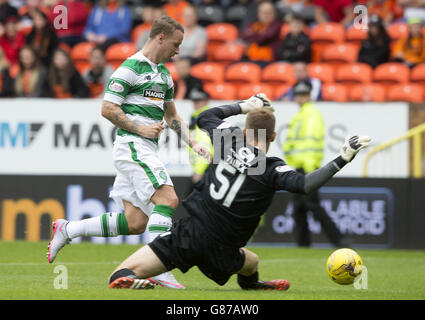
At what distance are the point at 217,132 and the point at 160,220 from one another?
94 centimetres

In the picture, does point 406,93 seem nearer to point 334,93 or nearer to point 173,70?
point 334,93

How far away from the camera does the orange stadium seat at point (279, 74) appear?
555 inches

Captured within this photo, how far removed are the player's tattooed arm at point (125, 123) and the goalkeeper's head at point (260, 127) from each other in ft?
3.23

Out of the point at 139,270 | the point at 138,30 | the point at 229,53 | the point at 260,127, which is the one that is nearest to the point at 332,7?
the point at 229,53

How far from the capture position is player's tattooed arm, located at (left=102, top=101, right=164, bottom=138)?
23.1ft

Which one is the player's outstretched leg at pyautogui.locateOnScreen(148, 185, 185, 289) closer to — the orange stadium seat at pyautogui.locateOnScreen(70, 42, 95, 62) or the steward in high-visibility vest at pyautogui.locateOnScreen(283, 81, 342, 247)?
the steward in high-visibility vest at pyautogui.locateOnScreen(283, 81, 342, 247)

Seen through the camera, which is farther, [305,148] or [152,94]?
[305,148]

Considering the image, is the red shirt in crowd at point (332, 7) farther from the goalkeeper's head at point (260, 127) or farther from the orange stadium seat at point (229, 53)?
the goalkeeper's head at point (260, 127)

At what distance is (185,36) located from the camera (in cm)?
1502

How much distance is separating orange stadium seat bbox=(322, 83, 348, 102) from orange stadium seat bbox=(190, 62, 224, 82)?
5.88 feet

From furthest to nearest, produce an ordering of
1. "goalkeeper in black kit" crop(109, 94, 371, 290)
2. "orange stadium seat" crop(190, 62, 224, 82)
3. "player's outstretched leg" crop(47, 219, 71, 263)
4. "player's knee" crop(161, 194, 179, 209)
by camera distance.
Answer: "orange stadium seat" crop(190, 62, 224, 82) → "player's outstretched leg" crop(47, 219, 71, 263) → "player's knee" crop(161, 194, 179, 209) → "goalkeeper in black kit" crop(109, 94, 371, 290)

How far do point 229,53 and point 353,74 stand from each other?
231cm

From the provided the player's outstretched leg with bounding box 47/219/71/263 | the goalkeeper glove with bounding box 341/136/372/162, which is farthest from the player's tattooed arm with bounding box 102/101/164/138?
the goalkeeper glove with bounding box 341/136/372/162

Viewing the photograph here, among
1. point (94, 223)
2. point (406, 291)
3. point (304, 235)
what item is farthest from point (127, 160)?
point (304, 235)
